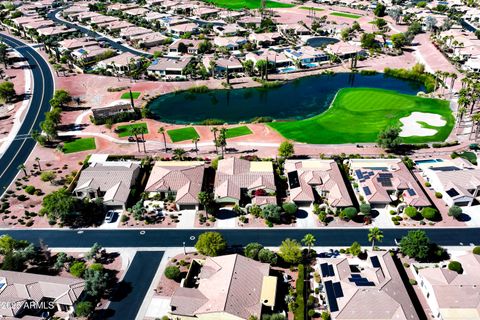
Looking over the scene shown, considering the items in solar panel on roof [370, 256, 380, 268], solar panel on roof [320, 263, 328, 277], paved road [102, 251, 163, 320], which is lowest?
paved road [102, 251, 163, 320]

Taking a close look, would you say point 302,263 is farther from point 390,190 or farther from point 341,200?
point 390,190

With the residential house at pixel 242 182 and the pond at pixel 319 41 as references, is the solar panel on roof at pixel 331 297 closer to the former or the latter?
the residential house at pixel 242 182

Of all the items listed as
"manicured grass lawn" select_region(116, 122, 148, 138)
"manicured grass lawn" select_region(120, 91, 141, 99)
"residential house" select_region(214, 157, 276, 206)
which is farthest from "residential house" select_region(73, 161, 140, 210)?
"manicured grass lawn" select_region(120, 91, 141, 99)

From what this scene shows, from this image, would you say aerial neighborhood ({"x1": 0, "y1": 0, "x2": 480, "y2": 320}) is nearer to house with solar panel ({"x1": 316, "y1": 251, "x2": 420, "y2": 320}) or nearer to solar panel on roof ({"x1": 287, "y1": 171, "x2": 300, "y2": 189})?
house with solar panel ({"x1": 316, "y1": 251, "x2": 420, "y2": 320})

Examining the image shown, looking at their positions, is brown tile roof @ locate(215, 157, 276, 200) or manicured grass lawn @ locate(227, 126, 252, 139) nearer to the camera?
brown tile roof @ locate(215, 157, 276, 200)

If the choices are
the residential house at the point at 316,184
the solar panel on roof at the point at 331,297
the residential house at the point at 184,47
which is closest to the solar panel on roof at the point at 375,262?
the solar panel on roof at the point at 331,297

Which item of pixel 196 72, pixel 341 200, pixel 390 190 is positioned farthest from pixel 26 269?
pixel 196 72

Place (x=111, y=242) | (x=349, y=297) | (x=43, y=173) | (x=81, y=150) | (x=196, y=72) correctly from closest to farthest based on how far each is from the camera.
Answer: (x=349, y=297), (x=111, y=242), (x=43, y=173), (x=81, y=150), (x=196, y=72)
